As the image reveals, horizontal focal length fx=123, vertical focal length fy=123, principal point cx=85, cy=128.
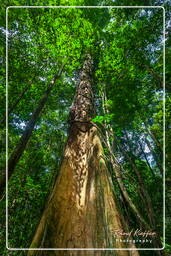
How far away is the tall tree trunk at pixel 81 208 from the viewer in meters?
1.16

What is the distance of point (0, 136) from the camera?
460 cm

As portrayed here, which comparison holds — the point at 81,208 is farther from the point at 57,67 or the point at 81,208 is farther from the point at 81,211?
the point at 57,67

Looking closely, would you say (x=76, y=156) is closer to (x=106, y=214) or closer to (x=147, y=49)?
(x=106, y=214)

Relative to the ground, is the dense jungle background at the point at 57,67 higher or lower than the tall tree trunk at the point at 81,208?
higher

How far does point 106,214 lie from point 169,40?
461 centimetres

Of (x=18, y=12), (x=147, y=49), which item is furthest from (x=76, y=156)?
(x=18, y=12)

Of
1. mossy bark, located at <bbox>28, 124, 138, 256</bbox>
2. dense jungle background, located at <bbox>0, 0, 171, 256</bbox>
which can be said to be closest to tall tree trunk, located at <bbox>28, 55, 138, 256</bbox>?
mossy bark, located at <bbox>28, 124, 138, 256</bbox>

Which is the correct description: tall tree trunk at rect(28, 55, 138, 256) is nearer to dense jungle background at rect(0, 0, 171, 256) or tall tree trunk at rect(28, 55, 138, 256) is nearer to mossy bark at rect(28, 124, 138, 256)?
mossy bark at rect(28, 124, 138, 256)

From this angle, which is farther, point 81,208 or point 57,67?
point 57,67

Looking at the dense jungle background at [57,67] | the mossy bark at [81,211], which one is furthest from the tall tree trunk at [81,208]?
the dense jungle background at [57,67]

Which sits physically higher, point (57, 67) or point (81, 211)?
point (57, 67)

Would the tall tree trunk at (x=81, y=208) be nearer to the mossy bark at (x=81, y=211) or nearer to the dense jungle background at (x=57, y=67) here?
the mossy bark at (x=81, y=211)

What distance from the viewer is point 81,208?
132cm

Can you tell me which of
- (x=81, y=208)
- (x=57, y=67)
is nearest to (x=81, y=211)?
(x=81, y=208)
